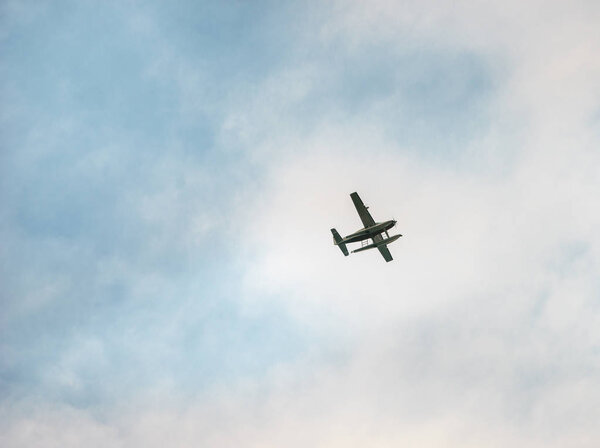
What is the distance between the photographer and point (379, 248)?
107688mm

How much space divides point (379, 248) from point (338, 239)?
9520 millimetres

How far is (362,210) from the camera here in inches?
3959

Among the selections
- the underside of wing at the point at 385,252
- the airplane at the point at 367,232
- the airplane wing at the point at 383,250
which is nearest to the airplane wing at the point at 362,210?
the airplane at the point at 367,232

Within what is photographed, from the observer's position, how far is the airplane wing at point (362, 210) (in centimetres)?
10006

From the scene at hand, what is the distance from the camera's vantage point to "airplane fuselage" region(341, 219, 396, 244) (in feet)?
327

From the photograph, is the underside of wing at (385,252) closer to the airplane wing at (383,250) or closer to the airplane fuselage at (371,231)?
the airplane wing at (383,250)

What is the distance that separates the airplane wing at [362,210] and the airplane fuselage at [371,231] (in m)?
1.35

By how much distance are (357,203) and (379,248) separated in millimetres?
13600

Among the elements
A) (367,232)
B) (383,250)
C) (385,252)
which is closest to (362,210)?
(367,232)

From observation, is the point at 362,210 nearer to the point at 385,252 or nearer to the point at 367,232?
the point at 367,232

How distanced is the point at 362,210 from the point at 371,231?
4880 mm

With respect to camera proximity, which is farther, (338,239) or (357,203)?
(338,239)

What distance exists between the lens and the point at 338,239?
107125 millimetres

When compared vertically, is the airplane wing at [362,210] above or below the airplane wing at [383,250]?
above
